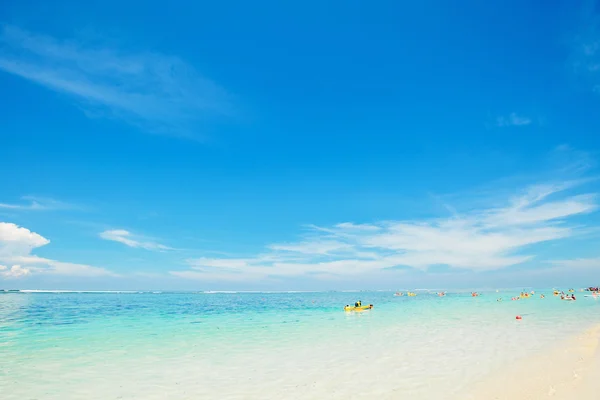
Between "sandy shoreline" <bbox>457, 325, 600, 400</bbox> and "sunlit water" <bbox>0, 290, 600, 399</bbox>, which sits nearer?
"sandy shoreline" <bbox>457, 325, 600, 400</bbox>

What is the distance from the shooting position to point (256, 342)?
20547 millimetres

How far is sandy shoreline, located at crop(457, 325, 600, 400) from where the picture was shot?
9.91 m

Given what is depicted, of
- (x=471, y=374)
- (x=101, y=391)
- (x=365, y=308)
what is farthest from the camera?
(x=365, y=308)

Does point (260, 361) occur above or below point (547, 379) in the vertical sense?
below

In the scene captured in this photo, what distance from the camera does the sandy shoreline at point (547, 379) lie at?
9.91 metres

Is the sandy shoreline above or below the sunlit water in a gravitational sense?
above

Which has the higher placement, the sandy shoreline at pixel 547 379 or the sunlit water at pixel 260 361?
the sandy shoreline at pixel 547 379

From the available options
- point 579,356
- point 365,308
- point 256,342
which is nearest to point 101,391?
point 256,342

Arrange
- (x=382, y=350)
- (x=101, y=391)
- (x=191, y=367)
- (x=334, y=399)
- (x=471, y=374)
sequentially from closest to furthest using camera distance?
(x=334, y=399) → (x=101, y=391) → (x=471, y=374) → (x=191, y=367) → (x=382, y=350)

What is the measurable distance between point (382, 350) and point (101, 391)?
11.7 metres

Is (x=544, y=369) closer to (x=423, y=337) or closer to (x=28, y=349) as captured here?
(x=423, y=337)

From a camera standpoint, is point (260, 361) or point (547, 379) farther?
point (260, 361)

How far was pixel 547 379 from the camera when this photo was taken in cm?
1138

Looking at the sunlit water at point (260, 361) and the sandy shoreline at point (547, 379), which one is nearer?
the sandy shoreline at point (547, 379)
